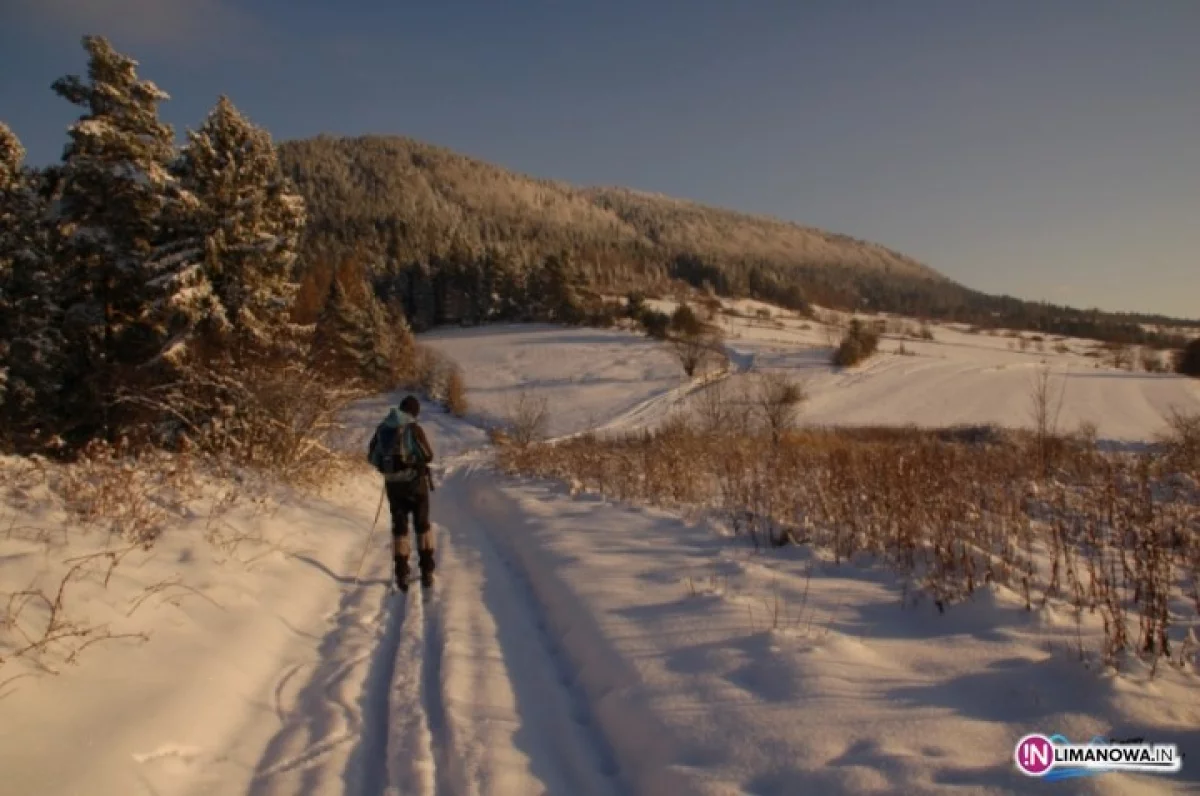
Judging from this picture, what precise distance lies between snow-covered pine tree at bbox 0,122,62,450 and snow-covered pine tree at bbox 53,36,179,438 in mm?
570

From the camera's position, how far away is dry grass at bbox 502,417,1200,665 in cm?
393

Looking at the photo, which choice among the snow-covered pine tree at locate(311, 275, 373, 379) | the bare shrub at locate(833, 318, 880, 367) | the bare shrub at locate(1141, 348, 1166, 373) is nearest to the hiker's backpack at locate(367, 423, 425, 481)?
the snow-covered pine tree at locate(311, 275, 373, 379)

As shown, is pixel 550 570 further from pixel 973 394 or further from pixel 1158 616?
pixel 973 394

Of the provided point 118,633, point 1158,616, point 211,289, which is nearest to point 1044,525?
Answer: point 1158,616

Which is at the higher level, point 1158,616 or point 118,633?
point 1158,616

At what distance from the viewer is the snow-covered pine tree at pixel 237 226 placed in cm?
1556

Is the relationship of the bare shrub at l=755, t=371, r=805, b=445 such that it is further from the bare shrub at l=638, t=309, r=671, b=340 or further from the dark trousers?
the bare shrub at l=638, t=309, r=671, b=340

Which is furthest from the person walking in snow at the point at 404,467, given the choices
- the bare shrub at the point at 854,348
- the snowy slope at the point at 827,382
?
the bare shrub at the point at 854,348

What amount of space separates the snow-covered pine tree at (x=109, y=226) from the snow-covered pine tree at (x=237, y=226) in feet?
Result: 2.90

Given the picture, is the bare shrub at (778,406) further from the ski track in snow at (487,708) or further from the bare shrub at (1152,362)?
the bare shrub at (1152,362)

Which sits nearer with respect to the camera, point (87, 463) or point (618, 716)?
point (618, 716)

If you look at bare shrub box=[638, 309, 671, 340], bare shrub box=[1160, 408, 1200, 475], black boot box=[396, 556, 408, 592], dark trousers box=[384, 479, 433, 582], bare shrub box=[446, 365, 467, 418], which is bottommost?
bare shrub box=[446, 365, 467, 418]

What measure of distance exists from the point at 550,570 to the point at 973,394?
49377 mm

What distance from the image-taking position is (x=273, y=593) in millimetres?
5395
